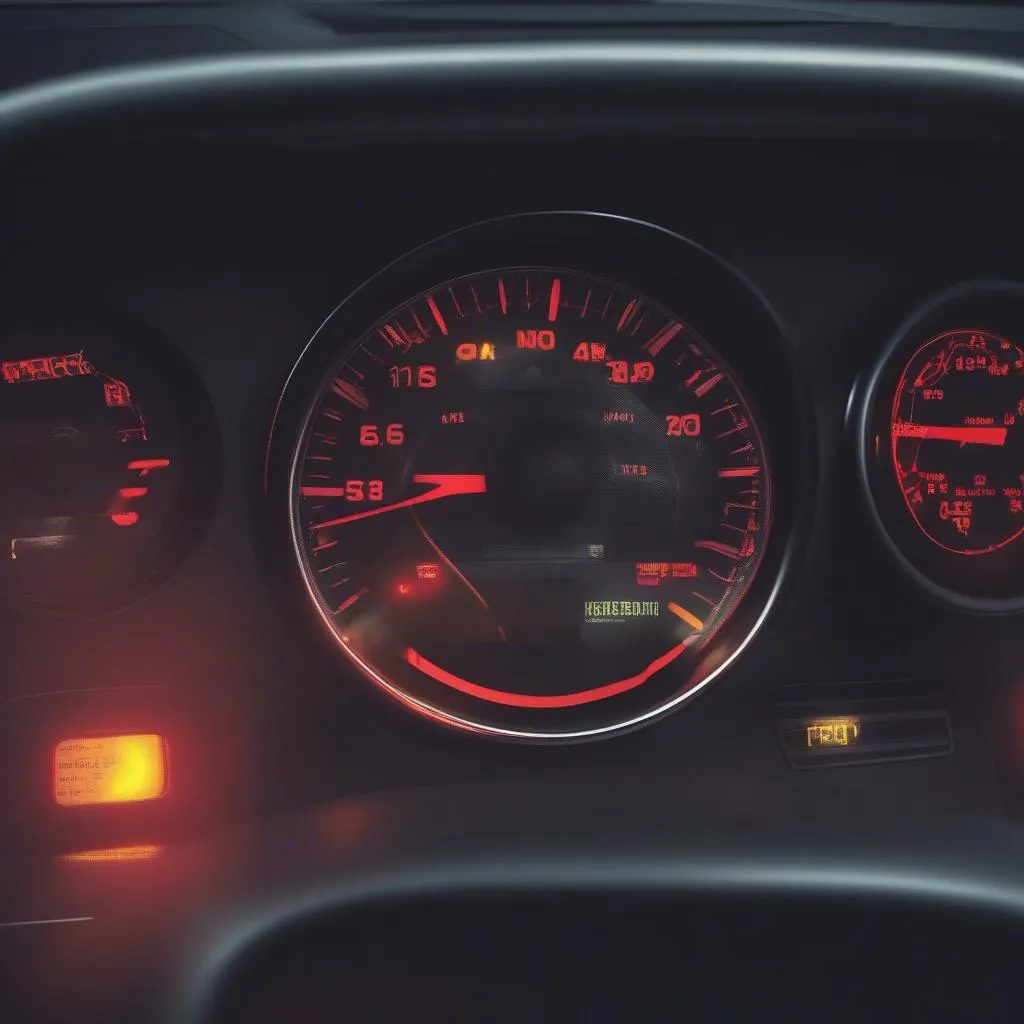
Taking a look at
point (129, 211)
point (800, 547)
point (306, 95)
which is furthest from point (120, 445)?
point (800, 547)

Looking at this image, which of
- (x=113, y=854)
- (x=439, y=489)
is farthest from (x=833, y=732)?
(x=113, y=854)

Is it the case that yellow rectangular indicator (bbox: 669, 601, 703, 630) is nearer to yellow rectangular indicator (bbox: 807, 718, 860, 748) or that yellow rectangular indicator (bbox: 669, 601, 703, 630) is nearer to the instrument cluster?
the instrument cluster

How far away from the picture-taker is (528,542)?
2.13 m

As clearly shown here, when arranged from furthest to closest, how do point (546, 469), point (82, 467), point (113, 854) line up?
point (546, 469), point (82, 467), point (113, 854)

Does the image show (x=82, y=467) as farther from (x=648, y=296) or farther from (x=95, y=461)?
(x=648, y=296)

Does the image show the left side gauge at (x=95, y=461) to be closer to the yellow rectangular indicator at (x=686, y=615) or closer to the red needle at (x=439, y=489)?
the red needle at (x=439, y=489)

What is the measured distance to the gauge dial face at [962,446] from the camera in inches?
83.8

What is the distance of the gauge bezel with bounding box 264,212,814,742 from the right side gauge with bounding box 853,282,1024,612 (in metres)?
0.24

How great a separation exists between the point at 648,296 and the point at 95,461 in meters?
1.12

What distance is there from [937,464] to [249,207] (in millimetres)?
1421

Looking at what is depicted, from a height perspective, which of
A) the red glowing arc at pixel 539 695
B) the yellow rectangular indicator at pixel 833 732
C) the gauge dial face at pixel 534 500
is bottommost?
the yellow rectangular indicator at pixel 833 732

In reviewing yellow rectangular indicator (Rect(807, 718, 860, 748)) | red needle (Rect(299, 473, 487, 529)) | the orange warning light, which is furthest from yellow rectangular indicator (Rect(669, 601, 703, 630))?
the orange warning light

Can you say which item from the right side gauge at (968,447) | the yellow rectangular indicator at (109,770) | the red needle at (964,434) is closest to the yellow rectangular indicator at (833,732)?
the right side gauge at (968,447)

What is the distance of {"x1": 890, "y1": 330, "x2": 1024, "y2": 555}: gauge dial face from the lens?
6.98 ft
